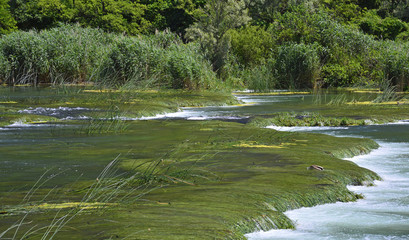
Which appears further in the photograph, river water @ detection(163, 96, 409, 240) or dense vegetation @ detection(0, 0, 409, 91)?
dense vegetation @ detection(0, 0, 409, 91)

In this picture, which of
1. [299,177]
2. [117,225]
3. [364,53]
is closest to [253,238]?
[117,225]

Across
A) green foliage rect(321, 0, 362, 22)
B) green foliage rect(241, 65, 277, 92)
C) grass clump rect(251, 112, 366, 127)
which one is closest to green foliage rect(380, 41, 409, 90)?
green foliage rect(241, 65, 277, 92)

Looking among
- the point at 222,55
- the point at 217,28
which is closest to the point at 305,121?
the point at 222,55

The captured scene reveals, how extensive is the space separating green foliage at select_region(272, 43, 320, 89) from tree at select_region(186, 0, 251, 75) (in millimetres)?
3811

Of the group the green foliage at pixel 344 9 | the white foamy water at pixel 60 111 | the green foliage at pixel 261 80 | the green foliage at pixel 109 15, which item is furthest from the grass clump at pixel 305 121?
the green foliage at pixel 109 15

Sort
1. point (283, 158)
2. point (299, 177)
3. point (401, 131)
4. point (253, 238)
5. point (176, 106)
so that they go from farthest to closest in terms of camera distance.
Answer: point (176, 106) → point (401, 131) → point (283, 158) → point (299, 177) → point (253, 238)

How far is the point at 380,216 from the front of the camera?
729cm

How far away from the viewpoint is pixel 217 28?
39.5m

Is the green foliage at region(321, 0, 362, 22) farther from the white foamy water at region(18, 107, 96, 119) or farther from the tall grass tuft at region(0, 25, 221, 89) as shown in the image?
the white foamy water at region(18, 107, 96, 119)

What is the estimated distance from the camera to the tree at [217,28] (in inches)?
1459

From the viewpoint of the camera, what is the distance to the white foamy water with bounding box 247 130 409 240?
645 cm

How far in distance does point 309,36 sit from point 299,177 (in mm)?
29384

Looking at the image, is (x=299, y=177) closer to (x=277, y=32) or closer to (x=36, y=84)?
(x=36, y=84)

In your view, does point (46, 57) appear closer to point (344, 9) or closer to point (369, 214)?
point (369, 214)
